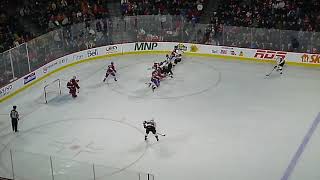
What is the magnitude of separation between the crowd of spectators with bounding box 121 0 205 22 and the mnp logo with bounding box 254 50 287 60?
12.3 feet

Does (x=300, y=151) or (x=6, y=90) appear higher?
(x=6, y=90)

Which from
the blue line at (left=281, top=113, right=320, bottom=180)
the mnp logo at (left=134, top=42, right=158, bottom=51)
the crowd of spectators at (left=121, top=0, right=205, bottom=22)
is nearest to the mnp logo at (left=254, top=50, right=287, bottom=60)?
the crowd of spectators at (left=121, top=0, right=205, bottom=22)

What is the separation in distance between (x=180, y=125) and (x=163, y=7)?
9739mm

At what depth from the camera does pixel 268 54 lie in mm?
22250

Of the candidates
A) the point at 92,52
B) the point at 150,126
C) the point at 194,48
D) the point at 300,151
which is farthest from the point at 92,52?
the point at 300,151

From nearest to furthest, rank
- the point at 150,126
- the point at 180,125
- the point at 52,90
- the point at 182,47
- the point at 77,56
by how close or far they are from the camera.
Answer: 1. the point at 150,126
2. the point at 180,125
3. the point at 52,90
4. the point at 77,56
5. the point at 182,47

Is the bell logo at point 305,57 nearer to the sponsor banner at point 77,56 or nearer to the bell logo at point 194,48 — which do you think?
the bell logo at point 194,48

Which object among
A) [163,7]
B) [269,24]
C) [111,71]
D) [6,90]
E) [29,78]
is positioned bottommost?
[6,90]

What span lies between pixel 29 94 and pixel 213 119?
6.81 meters

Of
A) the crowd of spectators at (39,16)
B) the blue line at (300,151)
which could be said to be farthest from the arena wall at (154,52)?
the blue line at (300,151)

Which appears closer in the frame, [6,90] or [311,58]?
[6,90]

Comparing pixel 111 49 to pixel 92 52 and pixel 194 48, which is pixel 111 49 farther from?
pixel 194 48

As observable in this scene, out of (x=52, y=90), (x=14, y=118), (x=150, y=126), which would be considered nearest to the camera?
(x=150, y=126)

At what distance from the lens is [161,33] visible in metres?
23.8
